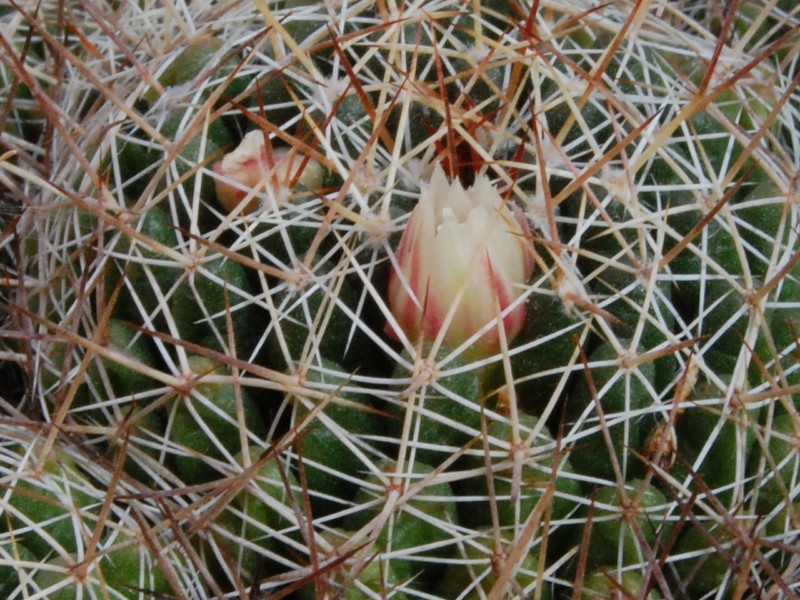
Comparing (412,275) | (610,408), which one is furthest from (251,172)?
(610,408)

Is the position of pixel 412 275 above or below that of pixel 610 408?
above

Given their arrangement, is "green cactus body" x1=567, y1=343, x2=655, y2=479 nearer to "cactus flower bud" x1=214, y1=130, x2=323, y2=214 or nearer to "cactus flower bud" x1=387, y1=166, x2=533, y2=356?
"cactus flower bud" x1=387, y1=166, x2=533, y2=356

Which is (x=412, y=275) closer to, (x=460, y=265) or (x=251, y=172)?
(x=460, y=265)

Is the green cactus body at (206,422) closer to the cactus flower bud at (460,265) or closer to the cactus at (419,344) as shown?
the cactus at (419,344)

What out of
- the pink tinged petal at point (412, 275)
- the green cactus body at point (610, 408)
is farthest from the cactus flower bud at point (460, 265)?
the green cactus body at point (610, 408)

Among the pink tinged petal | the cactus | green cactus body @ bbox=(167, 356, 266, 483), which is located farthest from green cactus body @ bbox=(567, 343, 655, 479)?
green cactus body @ bbox=(167, 356, 266, 483)

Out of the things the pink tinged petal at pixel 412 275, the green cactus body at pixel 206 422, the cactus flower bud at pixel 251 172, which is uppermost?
the cactus flower bud at pixel 251 172

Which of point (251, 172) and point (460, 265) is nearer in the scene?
point (460, 265)
